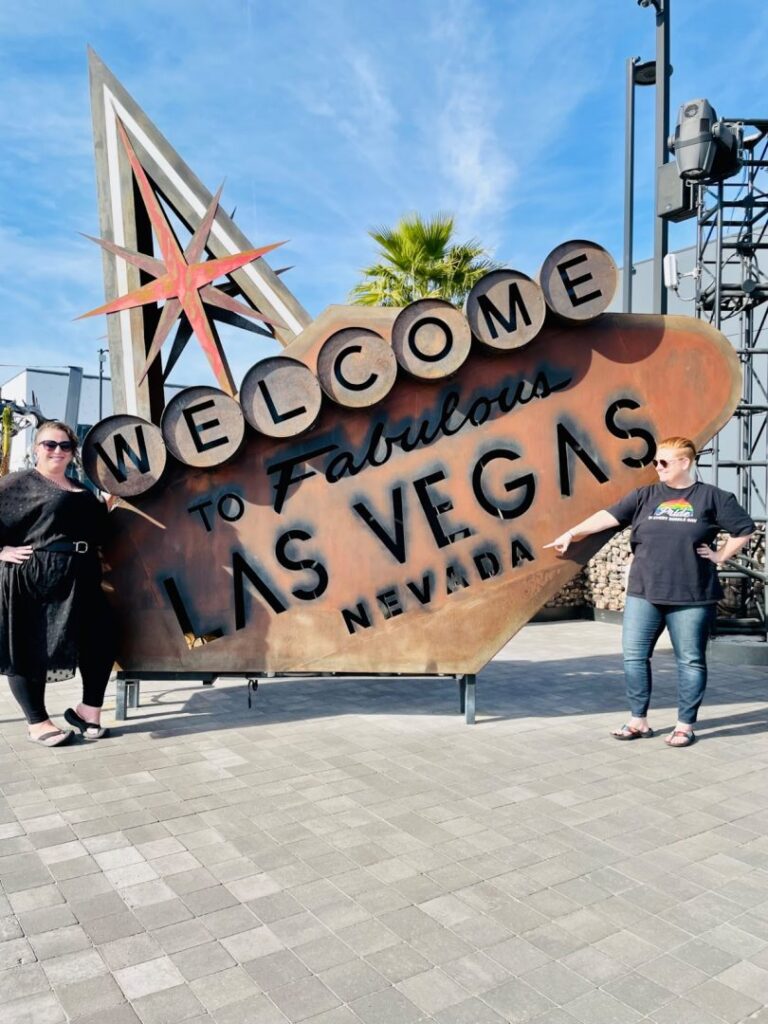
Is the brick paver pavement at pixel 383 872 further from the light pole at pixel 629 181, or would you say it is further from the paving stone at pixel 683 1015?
the light pole at pixel 629 181

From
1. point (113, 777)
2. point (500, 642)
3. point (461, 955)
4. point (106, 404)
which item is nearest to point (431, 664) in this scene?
point (500, 642)

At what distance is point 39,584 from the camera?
458 cm

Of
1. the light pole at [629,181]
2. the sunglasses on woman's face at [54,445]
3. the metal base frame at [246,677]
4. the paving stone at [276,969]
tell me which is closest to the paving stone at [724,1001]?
the paving stone at [276,969]

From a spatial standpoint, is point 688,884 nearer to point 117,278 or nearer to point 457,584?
point 457,584

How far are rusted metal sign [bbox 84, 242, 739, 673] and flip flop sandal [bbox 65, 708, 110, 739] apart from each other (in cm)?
47

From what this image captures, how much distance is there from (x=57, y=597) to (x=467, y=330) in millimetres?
2991

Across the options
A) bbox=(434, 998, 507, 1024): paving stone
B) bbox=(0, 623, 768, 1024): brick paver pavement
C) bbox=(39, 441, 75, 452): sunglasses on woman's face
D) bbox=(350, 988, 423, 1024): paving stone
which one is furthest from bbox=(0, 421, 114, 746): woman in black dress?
bbox=(434, 998, 507, 1024): paving stone

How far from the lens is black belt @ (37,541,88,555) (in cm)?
461

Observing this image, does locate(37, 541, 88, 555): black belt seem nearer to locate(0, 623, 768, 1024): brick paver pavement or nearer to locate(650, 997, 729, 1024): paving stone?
locate(0, 623, 768, 1024): brick paver pavement

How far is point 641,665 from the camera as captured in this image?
490 centimetres

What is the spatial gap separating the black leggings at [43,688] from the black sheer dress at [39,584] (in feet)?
0.29

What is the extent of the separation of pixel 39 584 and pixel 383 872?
8.83 feet

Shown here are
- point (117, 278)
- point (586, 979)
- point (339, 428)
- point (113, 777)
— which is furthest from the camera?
point (117, 278)

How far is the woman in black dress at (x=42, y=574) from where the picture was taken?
4535 mm
